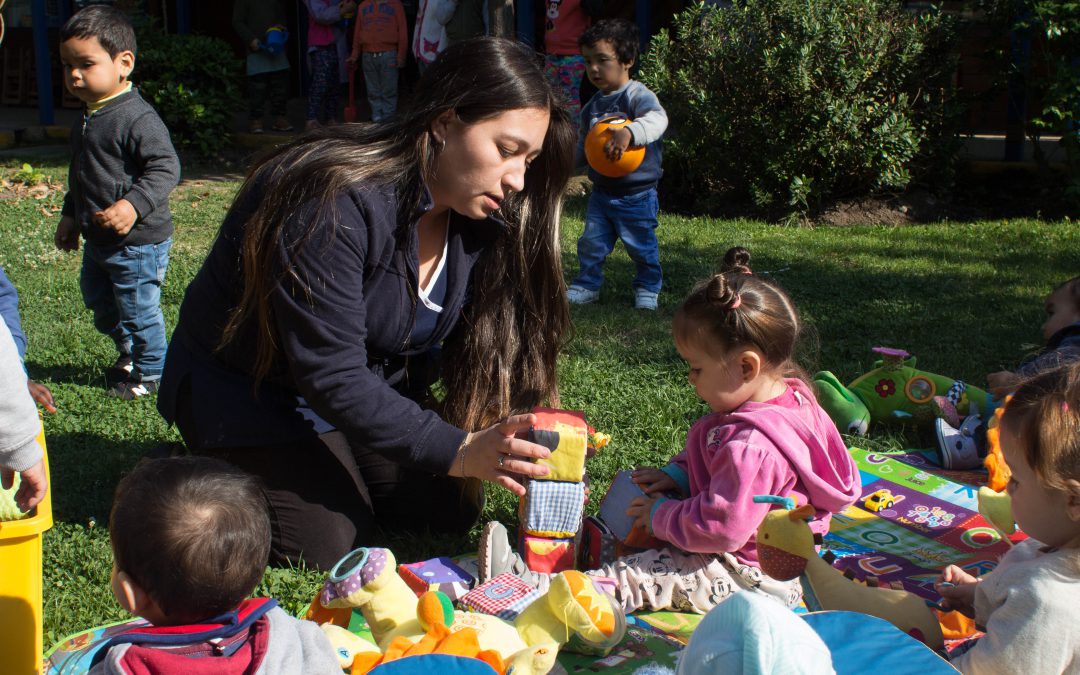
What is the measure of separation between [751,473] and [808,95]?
5.90 metres

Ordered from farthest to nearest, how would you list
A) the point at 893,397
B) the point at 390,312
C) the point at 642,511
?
1. the point at 893,397
2. the point at 390,312
3. the point at 642,511

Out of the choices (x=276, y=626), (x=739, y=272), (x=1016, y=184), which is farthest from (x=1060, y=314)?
(x=1016, y=184)

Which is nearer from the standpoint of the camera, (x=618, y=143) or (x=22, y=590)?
(x=22, y=590)

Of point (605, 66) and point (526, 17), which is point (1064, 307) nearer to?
point (605, 66)

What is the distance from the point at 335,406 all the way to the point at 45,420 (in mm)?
1972

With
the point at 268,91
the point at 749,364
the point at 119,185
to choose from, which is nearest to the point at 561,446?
the point at 749,364

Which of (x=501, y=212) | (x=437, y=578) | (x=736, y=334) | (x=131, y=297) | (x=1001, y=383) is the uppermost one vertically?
(x=501, y=212)

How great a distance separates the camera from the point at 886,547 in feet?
10.6

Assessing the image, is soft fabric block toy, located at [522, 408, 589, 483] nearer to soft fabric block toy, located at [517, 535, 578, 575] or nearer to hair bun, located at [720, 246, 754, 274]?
soft fabric block toy, located at [517, 535, 578, 575]

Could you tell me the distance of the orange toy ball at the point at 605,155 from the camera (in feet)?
18.9

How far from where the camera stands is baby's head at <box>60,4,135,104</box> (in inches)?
165

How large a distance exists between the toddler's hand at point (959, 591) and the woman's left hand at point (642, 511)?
0.74m

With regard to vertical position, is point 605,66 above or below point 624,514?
above

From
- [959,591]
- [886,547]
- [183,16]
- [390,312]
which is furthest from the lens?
[183,16]
